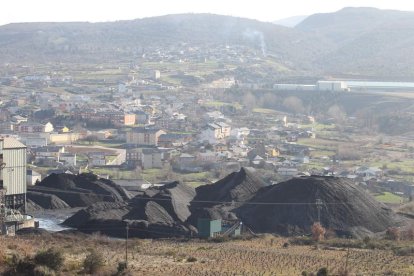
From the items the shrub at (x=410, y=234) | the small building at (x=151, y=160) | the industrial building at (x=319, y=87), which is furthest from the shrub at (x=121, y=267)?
the industrial building at (x=319, y=87)

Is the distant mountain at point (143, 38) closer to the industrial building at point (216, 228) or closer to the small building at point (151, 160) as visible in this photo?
the small building at point (151, 160)

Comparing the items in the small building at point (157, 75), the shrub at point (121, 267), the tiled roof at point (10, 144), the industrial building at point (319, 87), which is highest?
the tiled roof at point (10, 144)

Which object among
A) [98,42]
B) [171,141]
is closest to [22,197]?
[171,141]

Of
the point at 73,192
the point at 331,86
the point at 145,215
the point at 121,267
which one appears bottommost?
the point at 73,192

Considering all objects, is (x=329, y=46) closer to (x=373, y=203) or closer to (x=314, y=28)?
(x=314, y=28)

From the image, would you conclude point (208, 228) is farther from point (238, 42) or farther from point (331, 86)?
point (238, 42)

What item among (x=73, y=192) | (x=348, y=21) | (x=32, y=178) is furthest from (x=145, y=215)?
(x=348, y=21)

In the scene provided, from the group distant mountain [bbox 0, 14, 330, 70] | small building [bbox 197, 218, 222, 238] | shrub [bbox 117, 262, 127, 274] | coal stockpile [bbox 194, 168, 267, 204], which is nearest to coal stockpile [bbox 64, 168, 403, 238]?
coal stockpile [bbox 194, 168, 267, 204]
